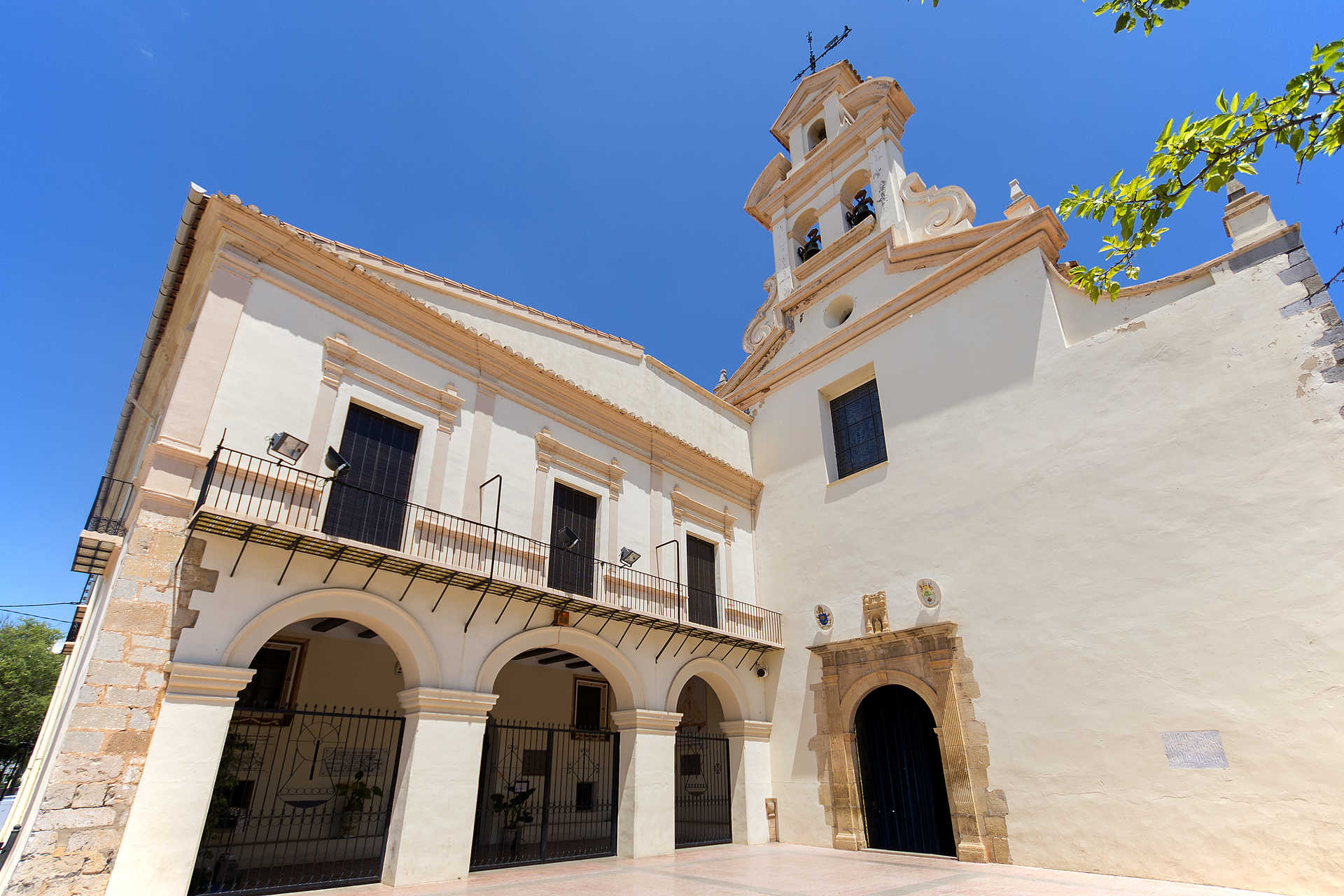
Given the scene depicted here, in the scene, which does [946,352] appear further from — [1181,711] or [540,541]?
[540,541]

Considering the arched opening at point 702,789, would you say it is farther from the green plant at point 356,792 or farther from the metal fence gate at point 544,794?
the green plant at point 356,792

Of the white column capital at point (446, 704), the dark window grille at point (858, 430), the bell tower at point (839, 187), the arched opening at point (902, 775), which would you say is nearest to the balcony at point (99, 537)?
the white column capital at point (446, 704)

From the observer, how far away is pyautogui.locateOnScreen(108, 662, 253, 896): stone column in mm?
5828

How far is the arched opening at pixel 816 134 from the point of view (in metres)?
17.4

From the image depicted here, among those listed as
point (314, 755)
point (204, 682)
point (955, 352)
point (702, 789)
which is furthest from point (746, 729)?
point (204, 682)

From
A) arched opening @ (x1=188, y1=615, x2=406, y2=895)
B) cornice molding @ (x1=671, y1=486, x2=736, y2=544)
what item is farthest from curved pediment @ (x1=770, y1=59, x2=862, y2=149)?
arched opening @ (x1=188, y1=615, x2=406, y2=895)

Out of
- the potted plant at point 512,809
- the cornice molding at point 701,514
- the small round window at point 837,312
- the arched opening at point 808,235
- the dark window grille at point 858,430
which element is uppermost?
the arched opening at point 808,235

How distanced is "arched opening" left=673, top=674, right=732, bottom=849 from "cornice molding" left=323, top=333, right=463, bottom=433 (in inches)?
233

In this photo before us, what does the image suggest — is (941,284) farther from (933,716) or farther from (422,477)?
(422,477)

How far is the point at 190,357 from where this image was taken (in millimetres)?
7316

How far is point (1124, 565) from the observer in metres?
8.78

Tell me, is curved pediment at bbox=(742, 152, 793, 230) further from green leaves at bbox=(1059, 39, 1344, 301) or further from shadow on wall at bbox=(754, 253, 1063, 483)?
green leaves at bbox=(1059, 39, 1344, 301)

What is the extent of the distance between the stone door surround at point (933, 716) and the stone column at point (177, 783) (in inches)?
338

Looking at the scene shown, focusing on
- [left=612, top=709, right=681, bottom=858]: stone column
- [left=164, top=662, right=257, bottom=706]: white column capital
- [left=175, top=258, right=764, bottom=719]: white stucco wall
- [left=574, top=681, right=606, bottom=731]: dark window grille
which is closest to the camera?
[left=164, top=662, right=257, bottom=706]: white column capital
